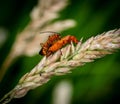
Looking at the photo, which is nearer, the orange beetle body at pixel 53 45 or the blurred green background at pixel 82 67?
the orange beetle body at pixel 53 45

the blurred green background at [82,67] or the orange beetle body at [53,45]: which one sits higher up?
the blurred green background at [82,67]

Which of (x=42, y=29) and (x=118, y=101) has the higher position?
(x=42, y=29)

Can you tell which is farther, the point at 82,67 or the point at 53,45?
the point at 82,67

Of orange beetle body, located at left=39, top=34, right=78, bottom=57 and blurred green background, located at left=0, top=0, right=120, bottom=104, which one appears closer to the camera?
orange beetle body, located at left=39, top=34, right=78, bottom=57

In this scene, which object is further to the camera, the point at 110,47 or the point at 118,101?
the point at 118,101

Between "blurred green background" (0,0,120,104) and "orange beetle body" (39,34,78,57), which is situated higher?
"blurred green background" (0,0,120,104)

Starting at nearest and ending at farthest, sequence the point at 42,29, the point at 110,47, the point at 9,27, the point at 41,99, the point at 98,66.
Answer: the point at 110,47
the point at 42,29
the point at 41,99
the point at 98,66
the point at 9,27

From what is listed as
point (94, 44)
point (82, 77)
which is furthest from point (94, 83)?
point (94, 44)

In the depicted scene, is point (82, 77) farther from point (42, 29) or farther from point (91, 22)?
point (42, 29)
